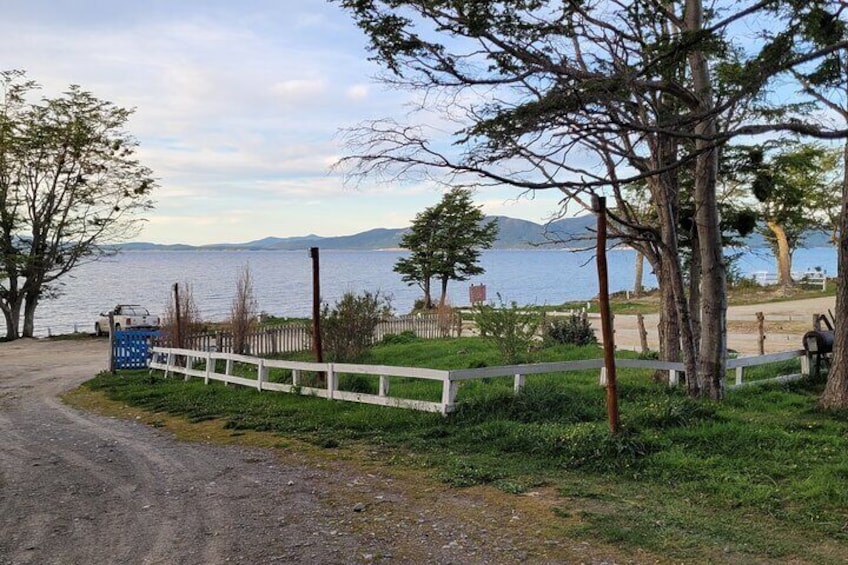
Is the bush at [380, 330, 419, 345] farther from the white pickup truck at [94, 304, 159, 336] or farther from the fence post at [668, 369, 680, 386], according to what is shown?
the fence post at [668, 369, 680, 386]

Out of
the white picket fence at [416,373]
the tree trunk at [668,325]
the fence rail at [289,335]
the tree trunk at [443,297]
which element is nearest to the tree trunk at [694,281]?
the tree trunk at [668,325]

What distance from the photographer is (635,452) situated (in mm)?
7527

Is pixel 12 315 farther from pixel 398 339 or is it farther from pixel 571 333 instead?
pixel 571 333

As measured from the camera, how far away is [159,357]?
18.6m

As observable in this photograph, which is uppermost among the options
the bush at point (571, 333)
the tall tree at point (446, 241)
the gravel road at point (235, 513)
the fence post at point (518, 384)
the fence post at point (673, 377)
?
the tall tree at point (446, 241)

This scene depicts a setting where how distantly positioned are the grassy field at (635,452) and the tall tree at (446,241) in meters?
33.0

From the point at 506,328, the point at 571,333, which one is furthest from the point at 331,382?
the point at 571,333

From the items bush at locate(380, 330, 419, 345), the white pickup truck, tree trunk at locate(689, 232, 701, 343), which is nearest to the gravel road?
tree trunk at locate(689, 232, 701, 343)

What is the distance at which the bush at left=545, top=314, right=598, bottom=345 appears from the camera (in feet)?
67.0

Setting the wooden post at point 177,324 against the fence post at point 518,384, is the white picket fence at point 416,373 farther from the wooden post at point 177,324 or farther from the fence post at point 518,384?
the wooden post at point 177,324

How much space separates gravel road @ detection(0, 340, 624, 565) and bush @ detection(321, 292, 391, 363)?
6425 millimetres

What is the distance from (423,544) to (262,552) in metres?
1.18

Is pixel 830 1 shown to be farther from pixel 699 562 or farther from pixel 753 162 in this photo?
Result: pixel 699 562

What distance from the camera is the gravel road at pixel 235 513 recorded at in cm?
512
